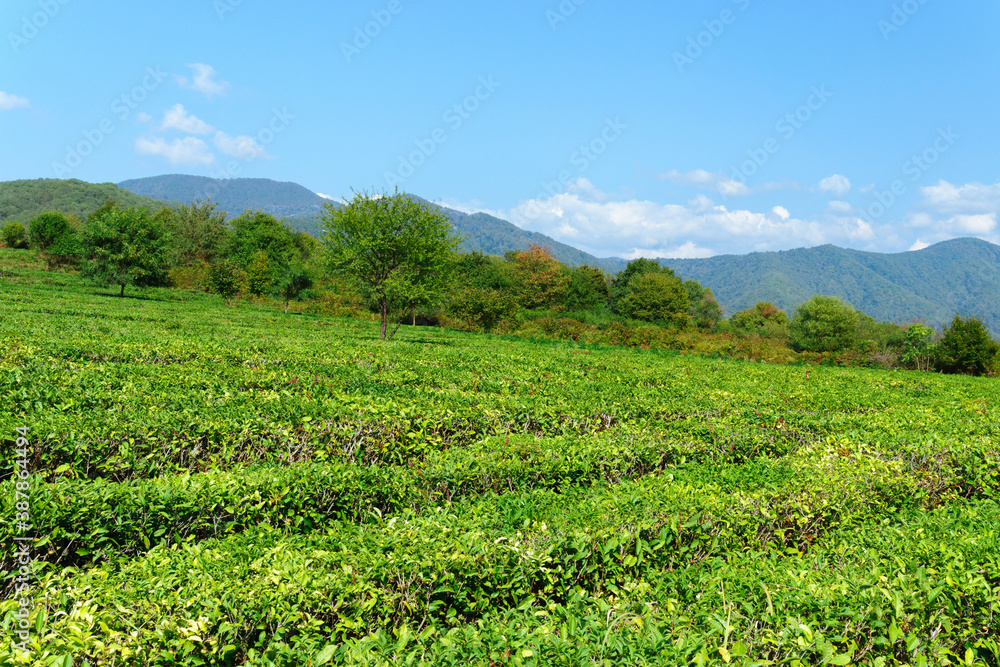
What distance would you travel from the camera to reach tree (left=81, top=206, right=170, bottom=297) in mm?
40844

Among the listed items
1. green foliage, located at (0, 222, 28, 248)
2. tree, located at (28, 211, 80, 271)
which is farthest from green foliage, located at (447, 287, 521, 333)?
green foliage, located at (0, 222, 28, 248)

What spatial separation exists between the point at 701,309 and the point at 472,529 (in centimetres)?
9514

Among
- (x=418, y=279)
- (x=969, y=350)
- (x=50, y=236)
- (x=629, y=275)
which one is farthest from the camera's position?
Result: (x=629, y=275)

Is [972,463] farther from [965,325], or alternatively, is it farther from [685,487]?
[965,325]

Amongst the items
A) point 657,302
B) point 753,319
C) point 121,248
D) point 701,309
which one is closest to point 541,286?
point 657,302

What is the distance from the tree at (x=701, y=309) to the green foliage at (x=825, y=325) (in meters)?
13.4

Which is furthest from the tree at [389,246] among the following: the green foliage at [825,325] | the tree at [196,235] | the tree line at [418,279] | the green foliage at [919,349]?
the tree at [196,235]

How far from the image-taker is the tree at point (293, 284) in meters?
49.7

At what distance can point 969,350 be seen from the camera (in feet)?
113

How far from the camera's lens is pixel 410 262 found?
25.7 m

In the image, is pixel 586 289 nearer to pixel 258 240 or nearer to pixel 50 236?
pixel 258 240

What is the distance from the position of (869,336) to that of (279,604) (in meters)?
79.8

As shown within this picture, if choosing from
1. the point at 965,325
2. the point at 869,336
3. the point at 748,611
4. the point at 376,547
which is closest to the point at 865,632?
the point at 748,611

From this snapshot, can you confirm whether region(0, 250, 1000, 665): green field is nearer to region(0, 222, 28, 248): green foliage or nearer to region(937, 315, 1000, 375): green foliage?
region(937, 315, 1000, 375): green foliage
